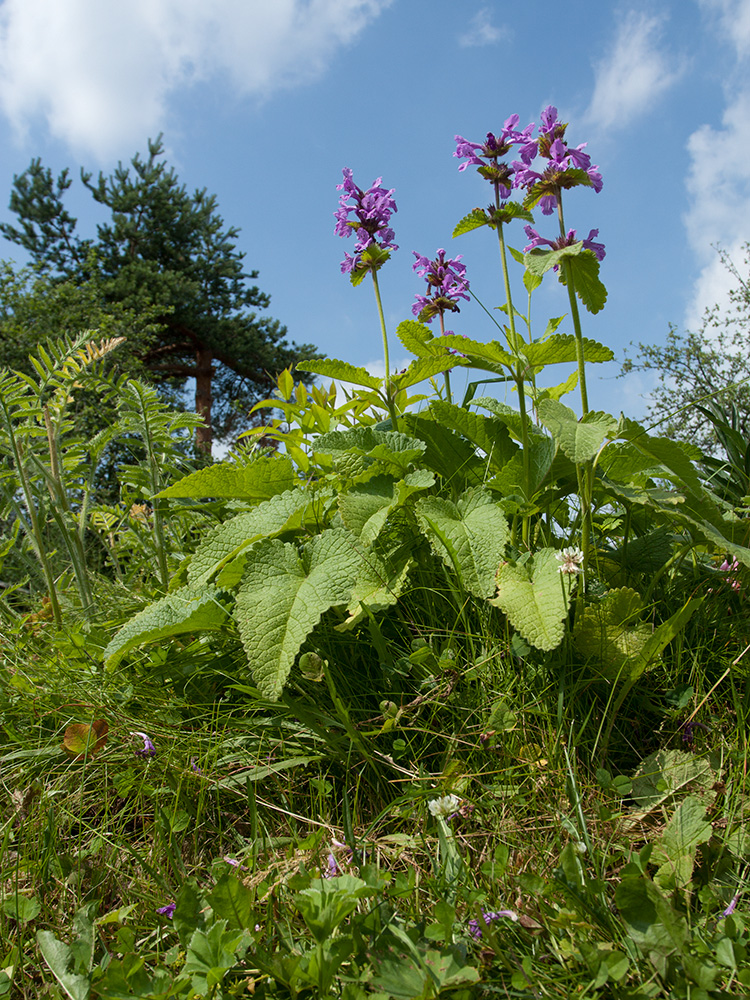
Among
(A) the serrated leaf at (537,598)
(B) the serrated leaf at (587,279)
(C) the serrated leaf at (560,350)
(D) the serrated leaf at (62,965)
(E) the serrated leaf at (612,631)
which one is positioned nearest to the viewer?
(D) the serrated leaf at (62,965)

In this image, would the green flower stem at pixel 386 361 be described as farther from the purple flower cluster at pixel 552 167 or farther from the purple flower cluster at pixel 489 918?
the purple flower cluster at pixel 489 918

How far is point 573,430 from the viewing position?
1159 millimetres

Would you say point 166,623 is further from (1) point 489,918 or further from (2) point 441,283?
(2) point 441,283

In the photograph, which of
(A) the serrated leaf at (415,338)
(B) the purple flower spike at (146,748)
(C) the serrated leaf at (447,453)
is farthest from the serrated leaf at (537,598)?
(B) the purple flower spike at (146,748)

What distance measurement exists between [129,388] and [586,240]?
55.9 inches

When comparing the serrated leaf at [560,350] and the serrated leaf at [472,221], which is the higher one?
the serrated leaf at [472,221]

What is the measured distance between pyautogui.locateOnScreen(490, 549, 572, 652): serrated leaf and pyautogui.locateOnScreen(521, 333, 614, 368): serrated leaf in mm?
441

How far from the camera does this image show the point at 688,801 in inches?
38.8

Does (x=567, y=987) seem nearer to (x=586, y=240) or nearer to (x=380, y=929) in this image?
(x=380, y=929)

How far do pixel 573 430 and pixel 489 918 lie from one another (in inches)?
29.7

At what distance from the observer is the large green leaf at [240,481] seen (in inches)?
59.8

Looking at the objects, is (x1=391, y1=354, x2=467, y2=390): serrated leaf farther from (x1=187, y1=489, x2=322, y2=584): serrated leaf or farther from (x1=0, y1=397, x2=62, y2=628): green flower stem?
(x1=0, y1=397, x2=62, y2=628): green flower stem

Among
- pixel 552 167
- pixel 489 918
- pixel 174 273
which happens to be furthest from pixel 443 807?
pixel 174 273

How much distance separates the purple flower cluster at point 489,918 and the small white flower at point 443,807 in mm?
140
